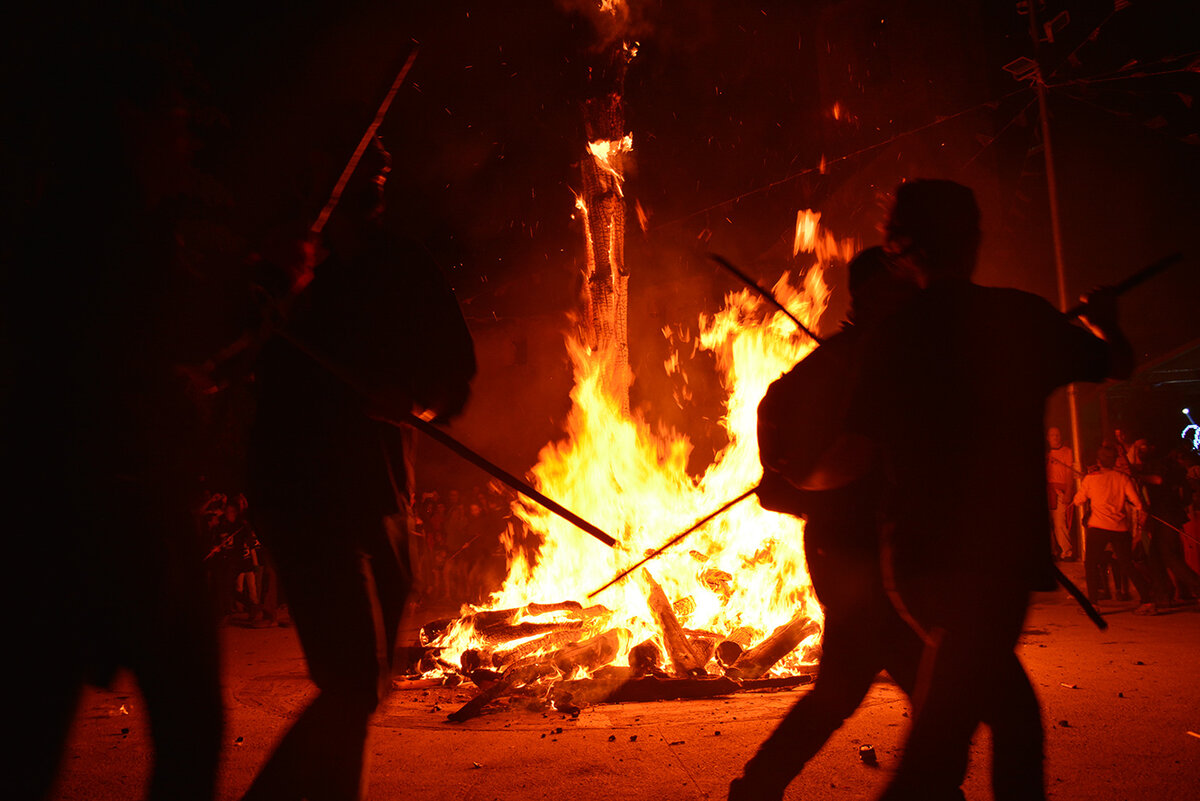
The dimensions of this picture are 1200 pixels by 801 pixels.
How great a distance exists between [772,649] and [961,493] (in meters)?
4.52

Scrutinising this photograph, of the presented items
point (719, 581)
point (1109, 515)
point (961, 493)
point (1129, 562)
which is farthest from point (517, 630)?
point (1129, 562)

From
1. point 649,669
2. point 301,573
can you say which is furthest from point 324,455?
point 649,669

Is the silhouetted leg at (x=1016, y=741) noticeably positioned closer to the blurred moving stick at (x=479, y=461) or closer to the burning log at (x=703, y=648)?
the blurred moving stick at (x=479, y=461)

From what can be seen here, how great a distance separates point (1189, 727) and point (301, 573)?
4608 mm

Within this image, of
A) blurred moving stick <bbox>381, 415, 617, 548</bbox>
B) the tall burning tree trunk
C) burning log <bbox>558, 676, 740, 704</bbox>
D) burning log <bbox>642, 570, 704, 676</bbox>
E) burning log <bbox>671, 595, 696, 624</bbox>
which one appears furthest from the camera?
the tall burning tree trunk

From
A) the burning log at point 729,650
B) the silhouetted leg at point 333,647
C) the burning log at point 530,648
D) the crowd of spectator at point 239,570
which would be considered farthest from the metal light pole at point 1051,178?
the crowd of spectator at point 239,570

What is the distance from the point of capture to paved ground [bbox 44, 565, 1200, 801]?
3.59 metres

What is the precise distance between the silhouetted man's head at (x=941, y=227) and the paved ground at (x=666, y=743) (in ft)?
7.45

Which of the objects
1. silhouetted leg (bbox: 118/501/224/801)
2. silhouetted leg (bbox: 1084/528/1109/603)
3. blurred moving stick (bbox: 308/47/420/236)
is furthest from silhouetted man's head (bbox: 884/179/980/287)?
silhouetted leg (bbox: 1084/528/1109/603)

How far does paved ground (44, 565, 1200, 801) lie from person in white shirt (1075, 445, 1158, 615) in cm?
354

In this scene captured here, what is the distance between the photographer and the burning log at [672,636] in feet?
20.3

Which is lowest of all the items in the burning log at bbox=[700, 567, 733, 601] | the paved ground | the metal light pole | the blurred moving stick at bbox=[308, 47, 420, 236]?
the paved ground

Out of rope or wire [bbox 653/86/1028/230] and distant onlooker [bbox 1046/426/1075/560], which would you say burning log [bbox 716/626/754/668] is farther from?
rope or wire [bbox 653/86/1028/230]

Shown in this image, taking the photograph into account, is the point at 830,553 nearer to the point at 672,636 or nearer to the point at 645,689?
the point at 645,689
